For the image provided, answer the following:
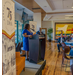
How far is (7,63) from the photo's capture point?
1.66 m

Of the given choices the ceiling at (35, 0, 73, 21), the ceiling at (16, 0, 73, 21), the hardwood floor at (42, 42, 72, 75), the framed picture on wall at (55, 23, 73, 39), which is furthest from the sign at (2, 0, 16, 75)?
the framed picture on wall at (55, 23, 73, 39)

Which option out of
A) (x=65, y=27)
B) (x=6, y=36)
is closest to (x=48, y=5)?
(x=6, y=36)

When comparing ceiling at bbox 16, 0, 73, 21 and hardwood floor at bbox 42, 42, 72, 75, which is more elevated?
ceiling at bbox 16, 0, 73, 21

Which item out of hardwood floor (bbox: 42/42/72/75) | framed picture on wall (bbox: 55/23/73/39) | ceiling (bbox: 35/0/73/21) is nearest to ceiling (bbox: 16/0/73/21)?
ceiling (bbox: 35/0/73/21)

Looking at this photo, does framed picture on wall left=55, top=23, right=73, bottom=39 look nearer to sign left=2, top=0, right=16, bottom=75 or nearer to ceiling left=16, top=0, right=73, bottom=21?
ceiling left=16, top=0, right=73, bottom=21

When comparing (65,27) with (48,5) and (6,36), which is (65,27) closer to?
(48,5)

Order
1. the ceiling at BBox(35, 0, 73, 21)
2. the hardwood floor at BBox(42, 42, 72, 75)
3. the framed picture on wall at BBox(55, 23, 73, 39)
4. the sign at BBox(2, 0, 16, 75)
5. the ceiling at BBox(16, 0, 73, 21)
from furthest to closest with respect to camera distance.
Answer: the framed picture on wall at BBox(55, 23, 73, 39) < the ceiling at BBox(35, 0, 73, 21) < the ceiling at BBox(16, 0, 73, 21) < the hardwood floor at BBox(42, 42, 72, 75) < the sign at BBox(2, 0, 16, 75)

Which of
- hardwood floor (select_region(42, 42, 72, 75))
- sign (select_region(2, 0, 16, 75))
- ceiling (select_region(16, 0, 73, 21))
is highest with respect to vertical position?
ceiling (select_region(16, 0, 73, 21))

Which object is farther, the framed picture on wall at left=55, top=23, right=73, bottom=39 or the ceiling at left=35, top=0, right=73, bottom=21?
the framed picture on wall at left=55, top=23, right=73, bottom=39

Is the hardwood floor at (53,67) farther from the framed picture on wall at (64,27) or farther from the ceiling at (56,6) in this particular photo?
the framed picture on wall at (64,27)

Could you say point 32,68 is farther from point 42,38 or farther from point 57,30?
point 57,30

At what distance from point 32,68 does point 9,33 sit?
206 cm

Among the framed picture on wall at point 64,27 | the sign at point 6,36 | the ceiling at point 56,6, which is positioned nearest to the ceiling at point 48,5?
the ceiling at point 56,6

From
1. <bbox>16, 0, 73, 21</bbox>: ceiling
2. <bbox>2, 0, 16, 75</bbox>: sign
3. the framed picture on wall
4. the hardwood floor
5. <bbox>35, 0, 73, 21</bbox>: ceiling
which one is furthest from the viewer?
the framed picture on wall
